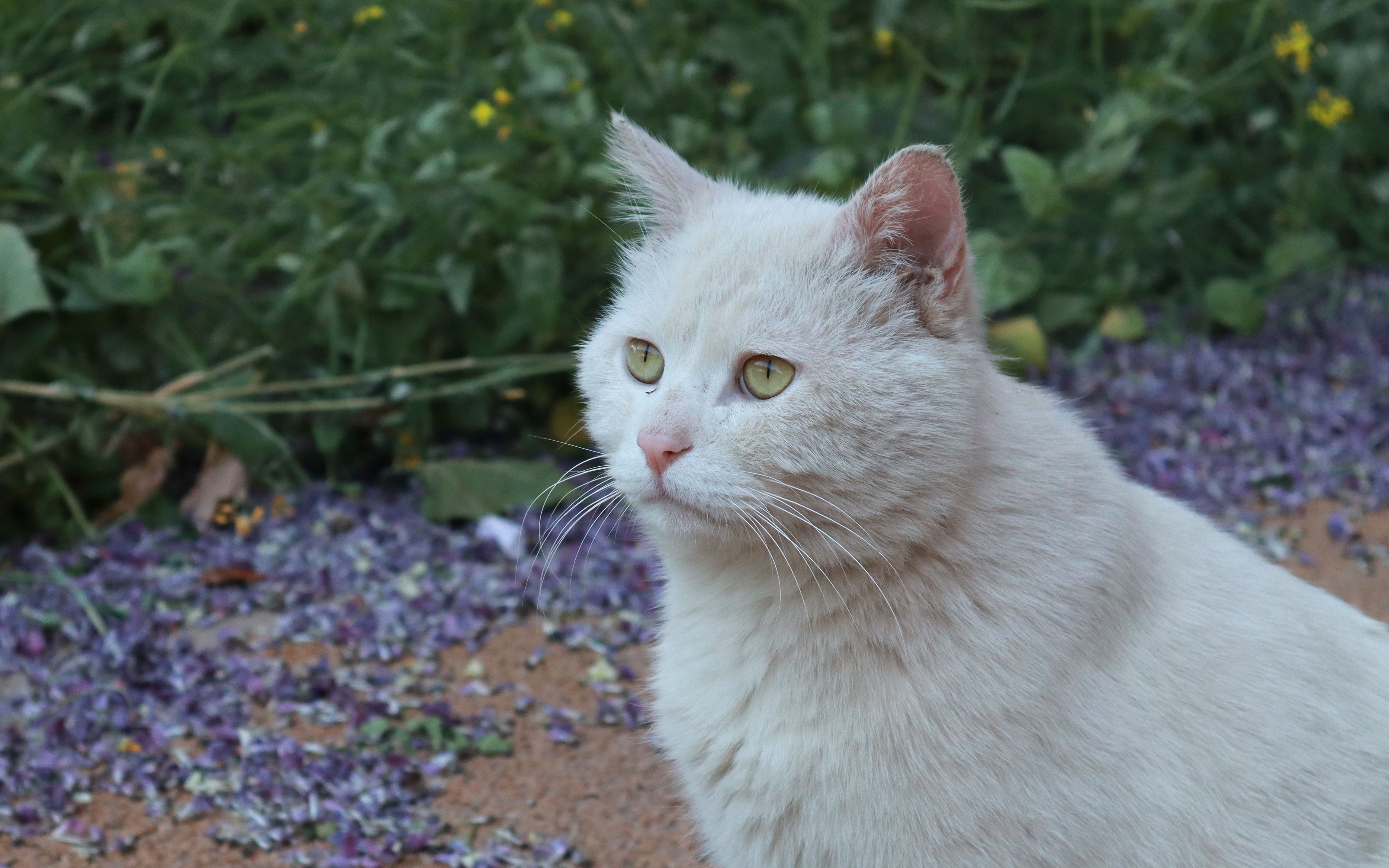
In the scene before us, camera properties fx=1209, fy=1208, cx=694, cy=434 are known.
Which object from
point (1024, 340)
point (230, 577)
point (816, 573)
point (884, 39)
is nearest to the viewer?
point (816, 573)

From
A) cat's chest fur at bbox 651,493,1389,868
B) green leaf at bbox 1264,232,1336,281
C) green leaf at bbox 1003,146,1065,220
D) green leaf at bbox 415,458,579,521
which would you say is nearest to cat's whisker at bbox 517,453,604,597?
green leaf at bbox 415,458,579,521

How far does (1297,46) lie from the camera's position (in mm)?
4086

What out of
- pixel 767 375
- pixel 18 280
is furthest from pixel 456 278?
pixel 767 375

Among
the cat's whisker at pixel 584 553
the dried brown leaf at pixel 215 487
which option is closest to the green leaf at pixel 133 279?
the dried brown leaf at pixel 215 487

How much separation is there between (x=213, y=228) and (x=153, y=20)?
3.82ft

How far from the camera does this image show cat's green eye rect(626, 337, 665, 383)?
1879 mm

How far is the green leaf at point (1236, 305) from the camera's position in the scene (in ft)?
13.5

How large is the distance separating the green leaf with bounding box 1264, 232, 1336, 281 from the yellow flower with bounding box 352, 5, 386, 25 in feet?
10.2

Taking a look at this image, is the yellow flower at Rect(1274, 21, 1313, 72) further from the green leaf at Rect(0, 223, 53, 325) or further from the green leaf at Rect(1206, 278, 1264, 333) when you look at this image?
the green leaf at Rect(0, 223, 53, 325)

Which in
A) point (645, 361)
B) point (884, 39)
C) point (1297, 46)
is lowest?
point (645, 361)

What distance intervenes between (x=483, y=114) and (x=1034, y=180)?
5.24ft

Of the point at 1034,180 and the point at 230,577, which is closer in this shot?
the point at 230,577

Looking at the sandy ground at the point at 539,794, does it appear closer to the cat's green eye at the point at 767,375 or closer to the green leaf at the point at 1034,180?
the cat's green eye at the point at 767,375

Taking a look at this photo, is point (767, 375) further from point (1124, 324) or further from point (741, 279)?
point (1124, 324)
